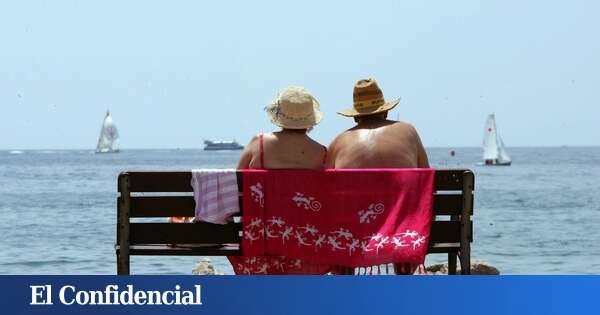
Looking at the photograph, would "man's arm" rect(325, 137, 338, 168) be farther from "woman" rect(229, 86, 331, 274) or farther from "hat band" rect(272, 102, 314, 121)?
"hat band" rect(272, 102, 314, 121)

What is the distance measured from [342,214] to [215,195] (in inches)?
27.3

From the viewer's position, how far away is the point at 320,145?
265 inches

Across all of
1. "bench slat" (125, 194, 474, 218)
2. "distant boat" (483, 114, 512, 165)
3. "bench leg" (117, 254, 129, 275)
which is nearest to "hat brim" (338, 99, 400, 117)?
"bench slat" (125, 194, 474, 218)

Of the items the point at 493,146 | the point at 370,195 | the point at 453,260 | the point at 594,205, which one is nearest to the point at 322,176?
the point at 370,195

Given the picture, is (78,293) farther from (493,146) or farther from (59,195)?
(493,146)

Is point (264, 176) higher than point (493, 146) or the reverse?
higher

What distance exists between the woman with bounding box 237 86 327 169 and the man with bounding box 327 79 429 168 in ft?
0.39

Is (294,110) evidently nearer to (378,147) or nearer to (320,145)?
(320,145)

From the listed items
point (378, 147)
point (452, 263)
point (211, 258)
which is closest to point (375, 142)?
point (378, 147)

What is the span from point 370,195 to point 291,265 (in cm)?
60

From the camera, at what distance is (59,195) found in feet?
166

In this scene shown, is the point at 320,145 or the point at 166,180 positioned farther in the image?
the point at 320,145

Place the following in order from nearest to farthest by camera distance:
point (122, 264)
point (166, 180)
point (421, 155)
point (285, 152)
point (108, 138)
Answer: point (166, 180) → point (122, 264) → point (285, 152) → point (421, 155) → point (108, 138)

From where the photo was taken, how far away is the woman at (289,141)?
662 centimetres
